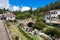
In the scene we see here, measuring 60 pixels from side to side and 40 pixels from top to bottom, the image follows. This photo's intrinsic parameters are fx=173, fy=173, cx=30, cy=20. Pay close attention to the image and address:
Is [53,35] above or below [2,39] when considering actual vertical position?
below

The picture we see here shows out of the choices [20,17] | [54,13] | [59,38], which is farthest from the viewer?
[54,13]

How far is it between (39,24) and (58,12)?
23317 mm

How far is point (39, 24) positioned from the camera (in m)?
31.5

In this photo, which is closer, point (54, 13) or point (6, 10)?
point (54, 13)

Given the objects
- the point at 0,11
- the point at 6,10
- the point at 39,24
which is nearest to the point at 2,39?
the point at 39,24

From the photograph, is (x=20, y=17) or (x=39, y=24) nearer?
(x=39, y=24)

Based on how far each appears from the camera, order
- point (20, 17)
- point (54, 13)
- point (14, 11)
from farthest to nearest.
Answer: point (14, 11) < point (54, 13) < point (20, 17)

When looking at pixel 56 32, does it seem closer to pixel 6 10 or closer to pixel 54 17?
pixel 54 17

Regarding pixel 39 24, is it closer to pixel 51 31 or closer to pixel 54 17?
pixel 51 31

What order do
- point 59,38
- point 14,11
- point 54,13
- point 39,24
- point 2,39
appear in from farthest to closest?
point 14,11, point 54,13, point 39,24, point 59,38, point 2,39

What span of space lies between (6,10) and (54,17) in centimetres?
3413

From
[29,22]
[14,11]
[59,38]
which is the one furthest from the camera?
[14,11]

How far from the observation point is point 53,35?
23.9m

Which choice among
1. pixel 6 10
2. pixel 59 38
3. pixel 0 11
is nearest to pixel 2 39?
pixel 59 38
